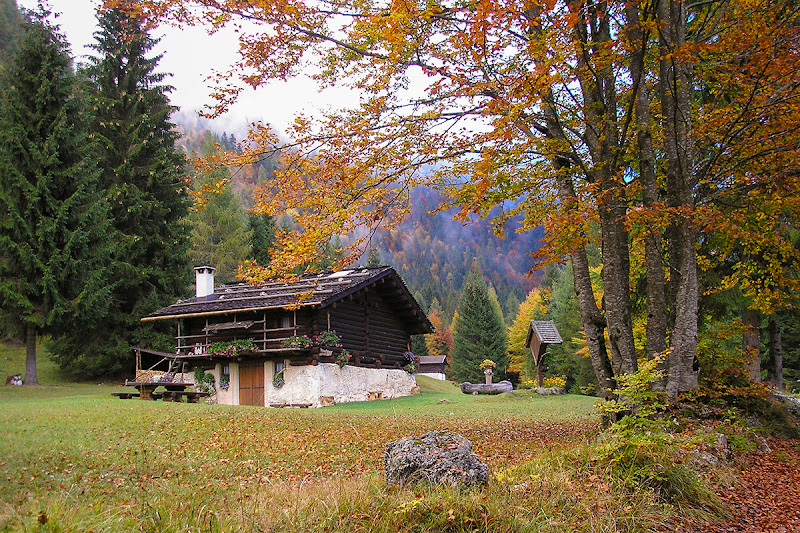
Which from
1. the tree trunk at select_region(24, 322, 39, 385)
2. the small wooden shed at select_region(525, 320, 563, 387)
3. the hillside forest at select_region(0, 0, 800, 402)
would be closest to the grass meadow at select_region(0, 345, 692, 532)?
the hillside forest at select_region(0, 0, 800, 402)

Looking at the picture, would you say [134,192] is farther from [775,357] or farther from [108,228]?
[775,357]

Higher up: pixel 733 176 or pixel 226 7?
pixel 226 7

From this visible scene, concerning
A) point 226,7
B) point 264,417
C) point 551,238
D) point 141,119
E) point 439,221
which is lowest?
point 264,417

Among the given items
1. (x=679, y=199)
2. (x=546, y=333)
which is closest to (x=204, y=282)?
(x=546, y=333)

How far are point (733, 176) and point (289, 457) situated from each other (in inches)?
386

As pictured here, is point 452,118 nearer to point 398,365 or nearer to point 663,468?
point 663,468

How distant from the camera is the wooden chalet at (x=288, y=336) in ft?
72.1

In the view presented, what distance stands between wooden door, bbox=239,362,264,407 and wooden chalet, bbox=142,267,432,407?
0.04 m

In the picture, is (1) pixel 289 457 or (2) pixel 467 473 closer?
(2) pixel 467 473

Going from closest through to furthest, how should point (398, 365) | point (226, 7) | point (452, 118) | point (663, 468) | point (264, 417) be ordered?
point (663, 468) → point (226, 7) → point (452, 118) → point (264, 417) → point (398, 365)

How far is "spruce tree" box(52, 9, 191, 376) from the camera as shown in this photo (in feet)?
89.9

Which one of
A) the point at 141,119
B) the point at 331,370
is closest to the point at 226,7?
the point at 331,370

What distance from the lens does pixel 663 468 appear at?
631cm

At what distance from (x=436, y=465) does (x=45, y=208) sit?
24.3 meters
